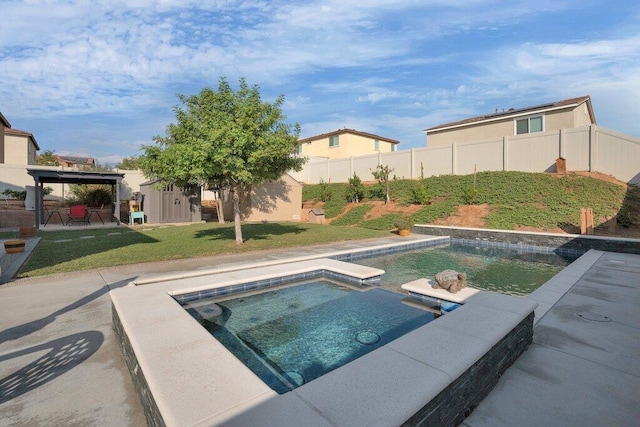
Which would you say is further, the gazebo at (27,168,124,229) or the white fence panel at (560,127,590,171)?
the white fence panel at (560,127,590,171)

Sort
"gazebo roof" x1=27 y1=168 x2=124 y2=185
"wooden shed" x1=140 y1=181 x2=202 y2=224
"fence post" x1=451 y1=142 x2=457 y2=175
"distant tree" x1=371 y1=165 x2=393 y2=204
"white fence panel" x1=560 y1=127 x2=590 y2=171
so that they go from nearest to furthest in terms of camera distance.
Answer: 1. "gazebo roof" x1=27 y1=168 x2=124 y2=185
2. "white fence panel" x1=560 y1=127 x2=590 y2=171
3. "wooden shed" x1=140 y1=181 x2=202 y2=224
4. "fence post" x1=451 y1=142 x2=457 y2=175
5. "distant tree" x1=371 y1=165 x2=393 y2=204

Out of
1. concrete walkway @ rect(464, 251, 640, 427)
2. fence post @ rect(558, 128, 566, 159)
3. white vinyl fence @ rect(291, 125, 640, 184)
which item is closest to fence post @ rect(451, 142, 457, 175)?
white vinyl fence @ rect(291, 125, 640, 184)

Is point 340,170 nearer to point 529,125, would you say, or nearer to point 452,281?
point 529,125

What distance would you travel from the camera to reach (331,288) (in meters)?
6.31

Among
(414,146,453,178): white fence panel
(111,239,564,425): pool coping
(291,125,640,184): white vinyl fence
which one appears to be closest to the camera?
(111,239,564,425): pool coping

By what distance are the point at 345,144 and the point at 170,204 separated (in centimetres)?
1885

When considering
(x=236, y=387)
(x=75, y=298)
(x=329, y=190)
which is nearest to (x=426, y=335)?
(x=236, y=387)

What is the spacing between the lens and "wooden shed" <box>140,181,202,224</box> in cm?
1809

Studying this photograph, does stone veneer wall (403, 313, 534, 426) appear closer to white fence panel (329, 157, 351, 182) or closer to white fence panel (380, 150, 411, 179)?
white fence panel (380, 150, 411, 179)

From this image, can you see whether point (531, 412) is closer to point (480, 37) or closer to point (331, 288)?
point (331, 288)

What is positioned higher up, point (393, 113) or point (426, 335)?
point (393, 113)

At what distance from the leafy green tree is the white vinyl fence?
1341cm

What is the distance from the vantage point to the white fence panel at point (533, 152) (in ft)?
54.7

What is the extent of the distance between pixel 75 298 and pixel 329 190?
65.8 ft
